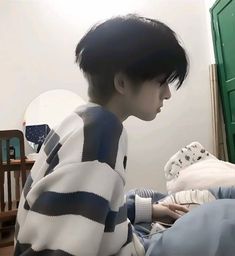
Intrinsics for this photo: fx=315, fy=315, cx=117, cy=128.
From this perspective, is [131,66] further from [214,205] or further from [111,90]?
[214,205]

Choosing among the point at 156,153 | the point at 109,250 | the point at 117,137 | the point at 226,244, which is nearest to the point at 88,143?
the point at 117,137

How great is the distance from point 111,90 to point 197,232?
0.98ft

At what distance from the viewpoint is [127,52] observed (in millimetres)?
581

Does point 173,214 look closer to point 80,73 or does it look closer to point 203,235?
point 203,235

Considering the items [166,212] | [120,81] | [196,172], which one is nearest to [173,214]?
[166,212]

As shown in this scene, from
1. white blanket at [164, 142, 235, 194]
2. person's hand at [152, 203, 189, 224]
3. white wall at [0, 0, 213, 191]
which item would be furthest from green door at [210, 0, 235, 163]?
person's hand at [152, 203, 189, 224]

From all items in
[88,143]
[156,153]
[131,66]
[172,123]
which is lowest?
[156,153]

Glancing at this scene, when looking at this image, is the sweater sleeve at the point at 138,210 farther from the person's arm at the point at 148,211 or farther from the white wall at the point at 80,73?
the white wall at the point at 80,73

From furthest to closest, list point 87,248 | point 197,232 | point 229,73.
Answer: point 229,73 < point 197,232 < point 87,248

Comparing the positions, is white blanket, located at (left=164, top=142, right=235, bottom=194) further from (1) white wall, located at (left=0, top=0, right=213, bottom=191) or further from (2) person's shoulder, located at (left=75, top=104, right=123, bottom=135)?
(2) person's shoulder, located at (left=75, top=104, right=123, bottom=135)

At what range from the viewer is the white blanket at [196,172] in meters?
1.28

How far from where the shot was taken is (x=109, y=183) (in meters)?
0.47

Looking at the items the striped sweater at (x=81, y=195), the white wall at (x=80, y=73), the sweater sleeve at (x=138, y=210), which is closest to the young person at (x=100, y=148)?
the striped sweater at (x=81, y=195)

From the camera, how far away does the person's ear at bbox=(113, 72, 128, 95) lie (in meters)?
0.59
